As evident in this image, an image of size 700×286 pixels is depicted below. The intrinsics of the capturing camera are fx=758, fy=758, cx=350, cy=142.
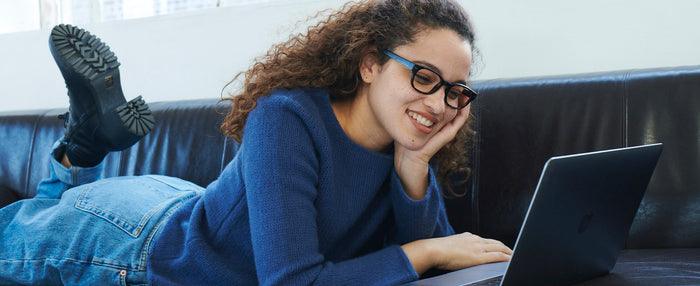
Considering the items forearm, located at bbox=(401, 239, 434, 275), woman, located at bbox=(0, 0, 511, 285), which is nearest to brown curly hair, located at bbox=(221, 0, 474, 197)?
woman, located at bbox=(0, 0, 511, 285)

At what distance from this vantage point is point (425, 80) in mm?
1251

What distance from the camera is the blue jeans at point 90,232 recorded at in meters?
1.57

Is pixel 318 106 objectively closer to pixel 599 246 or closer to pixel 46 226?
pixel 599 246

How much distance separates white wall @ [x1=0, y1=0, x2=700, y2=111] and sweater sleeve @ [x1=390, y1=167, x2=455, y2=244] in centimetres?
78

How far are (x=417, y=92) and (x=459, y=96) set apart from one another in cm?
10

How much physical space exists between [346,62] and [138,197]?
2.09 ft

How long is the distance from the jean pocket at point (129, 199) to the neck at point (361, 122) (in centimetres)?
48

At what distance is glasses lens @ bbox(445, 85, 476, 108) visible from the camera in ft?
4.19

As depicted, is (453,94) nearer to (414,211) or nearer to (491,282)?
(414,211)

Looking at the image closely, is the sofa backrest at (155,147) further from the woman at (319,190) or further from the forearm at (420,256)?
the forearm at (420,256)

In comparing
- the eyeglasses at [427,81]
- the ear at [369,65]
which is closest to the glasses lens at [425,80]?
the eyeglasses at [427,81]

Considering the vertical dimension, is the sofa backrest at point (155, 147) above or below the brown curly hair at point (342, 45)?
below

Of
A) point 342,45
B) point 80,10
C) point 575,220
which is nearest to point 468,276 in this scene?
point 575,220

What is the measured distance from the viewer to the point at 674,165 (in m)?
1.63
